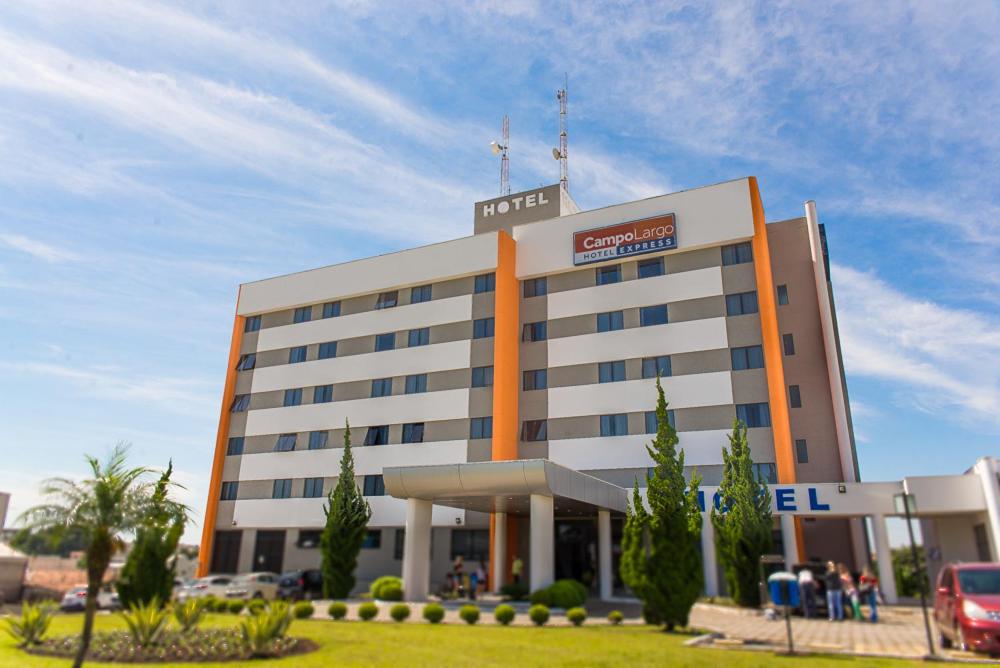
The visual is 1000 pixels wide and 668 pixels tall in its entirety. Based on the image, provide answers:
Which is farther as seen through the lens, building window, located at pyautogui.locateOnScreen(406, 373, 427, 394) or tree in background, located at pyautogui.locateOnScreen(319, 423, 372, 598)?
building window, located at pyautogui.locateOnScreen(406, 373, 427, 394)

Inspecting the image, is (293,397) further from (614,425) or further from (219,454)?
(614,425)

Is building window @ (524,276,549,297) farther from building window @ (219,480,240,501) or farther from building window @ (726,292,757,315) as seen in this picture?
building window @ (219,480,240,501)

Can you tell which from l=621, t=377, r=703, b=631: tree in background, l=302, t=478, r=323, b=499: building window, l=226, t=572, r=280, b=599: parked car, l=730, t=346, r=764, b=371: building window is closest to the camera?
l=621, t=377, r=703, b=631: tree in background

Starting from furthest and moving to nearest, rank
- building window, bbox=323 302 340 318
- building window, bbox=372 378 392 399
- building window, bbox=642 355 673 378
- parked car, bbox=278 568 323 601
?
building window, bbox=323 302 340 318 < building window, bbox=372 378 392 399 < building window, bbox=642 355 673 378 < parked car, bbox=278 568 323 601

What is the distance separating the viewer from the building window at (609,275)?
4415 cm

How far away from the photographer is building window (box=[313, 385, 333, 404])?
4947cm

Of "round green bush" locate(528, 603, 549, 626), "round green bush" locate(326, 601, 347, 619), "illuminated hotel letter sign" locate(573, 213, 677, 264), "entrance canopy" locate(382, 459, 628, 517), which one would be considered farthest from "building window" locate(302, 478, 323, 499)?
"round green bush" locate(528, 603, 549, 626)

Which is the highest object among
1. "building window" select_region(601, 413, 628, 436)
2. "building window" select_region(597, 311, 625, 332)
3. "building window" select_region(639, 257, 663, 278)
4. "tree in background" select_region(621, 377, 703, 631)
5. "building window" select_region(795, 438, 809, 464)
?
"building window" select_region(639, 257, 663, 278)

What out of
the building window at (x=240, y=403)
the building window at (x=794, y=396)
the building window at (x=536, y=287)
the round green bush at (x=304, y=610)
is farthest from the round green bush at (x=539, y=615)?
the building window at (x=240, y=403)

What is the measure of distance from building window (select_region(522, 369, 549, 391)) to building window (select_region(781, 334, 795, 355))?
1422 cm

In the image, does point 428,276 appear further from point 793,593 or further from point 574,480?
point 793,593

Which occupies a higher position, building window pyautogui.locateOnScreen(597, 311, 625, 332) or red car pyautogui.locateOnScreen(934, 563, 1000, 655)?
building window pyautogui.locateOnScreen(597, 311, 625, 332)

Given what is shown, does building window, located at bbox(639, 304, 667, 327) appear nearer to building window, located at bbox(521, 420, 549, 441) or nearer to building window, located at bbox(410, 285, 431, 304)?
building window, located at bbox(521, 420, 549, 441)

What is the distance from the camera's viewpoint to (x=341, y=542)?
1292 inches
